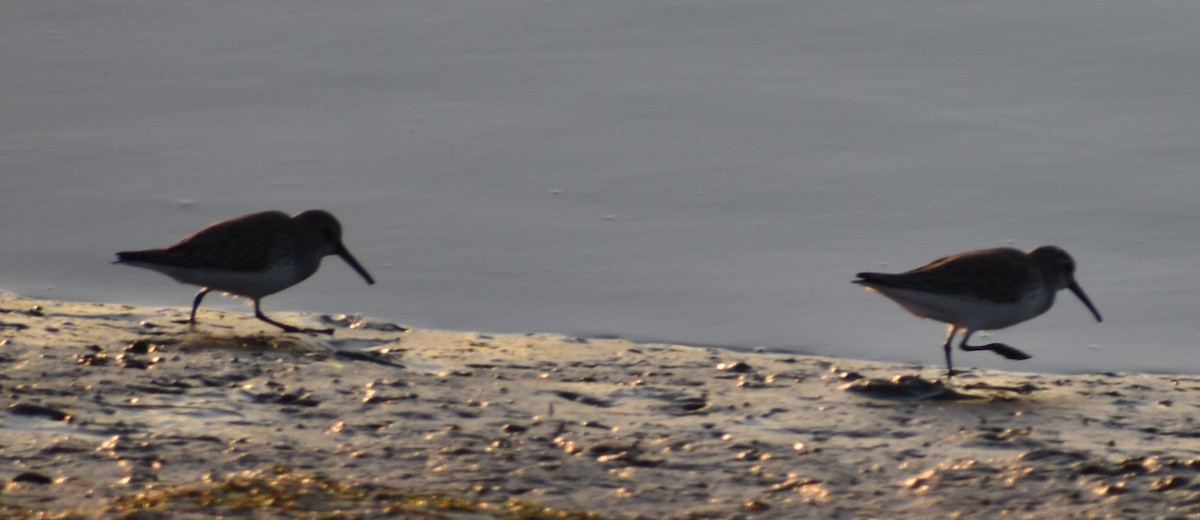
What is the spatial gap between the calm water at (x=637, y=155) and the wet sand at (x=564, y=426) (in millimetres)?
1127

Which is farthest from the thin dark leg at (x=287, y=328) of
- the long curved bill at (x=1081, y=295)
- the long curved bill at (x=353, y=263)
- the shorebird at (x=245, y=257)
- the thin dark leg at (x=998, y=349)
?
the long curved bill at (x=1081, y=295)

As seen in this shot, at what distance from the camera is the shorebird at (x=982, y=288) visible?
29.3 ft

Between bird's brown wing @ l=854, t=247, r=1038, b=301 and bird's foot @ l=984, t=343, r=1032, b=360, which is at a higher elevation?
bird's brown wing @ l=854, t=247, r=1038, b=301

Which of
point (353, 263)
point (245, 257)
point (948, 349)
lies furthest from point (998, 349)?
point (245, 257)

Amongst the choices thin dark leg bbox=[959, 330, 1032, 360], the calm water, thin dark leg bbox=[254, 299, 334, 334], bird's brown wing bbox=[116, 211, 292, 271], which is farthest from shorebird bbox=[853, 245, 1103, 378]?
bird's brown wing bbox=[116, 211, 292, 271]

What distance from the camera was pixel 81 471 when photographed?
6.09m

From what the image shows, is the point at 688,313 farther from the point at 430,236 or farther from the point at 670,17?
the point at 670,17

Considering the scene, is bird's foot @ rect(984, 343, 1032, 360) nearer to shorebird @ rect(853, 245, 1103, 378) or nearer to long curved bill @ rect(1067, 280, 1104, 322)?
shorebird @ rect(853, 245, 1103, 378)

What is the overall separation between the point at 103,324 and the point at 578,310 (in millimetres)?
2557

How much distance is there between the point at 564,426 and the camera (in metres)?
7.05

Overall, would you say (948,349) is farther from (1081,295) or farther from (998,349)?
(1081,295)

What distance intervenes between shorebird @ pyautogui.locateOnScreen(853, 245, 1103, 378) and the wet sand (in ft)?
1.15

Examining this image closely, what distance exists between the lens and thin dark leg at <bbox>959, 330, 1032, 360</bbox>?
29.7 ft

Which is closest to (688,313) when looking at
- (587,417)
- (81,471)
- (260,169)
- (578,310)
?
(578,310)
